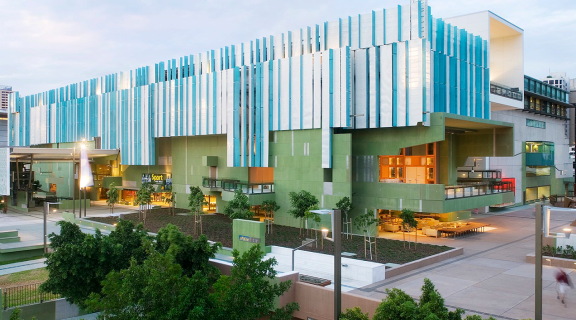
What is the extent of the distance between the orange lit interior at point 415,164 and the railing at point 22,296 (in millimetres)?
26681

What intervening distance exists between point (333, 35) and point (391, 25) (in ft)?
14.8

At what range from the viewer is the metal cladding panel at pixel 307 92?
35.2 metres

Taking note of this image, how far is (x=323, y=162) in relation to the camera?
34344 millimetres

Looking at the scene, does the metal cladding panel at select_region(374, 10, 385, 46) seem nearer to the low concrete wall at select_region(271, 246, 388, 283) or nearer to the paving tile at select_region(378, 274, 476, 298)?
the low concrete wall at select_region(271, 246, 388, 283)

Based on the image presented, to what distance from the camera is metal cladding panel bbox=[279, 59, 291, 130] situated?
36.8 meters

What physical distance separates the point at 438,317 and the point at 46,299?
52.9ft

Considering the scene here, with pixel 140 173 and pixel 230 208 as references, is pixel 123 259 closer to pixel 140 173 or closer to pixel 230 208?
pixel 230 208

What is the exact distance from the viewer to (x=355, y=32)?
34.9 m

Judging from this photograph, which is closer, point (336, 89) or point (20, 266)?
point (20, 266)

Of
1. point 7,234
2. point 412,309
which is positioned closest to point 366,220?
point 412,309

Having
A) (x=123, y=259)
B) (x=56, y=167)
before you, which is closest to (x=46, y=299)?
(x=123, y=259)

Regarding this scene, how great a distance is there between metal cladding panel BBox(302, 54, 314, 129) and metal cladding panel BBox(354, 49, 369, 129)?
3.29 meters

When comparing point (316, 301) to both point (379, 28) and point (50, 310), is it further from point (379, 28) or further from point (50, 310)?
point (379, 28)

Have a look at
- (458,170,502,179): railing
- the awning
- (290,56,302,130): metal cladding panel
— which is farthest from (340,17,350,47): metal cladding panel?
the awning
